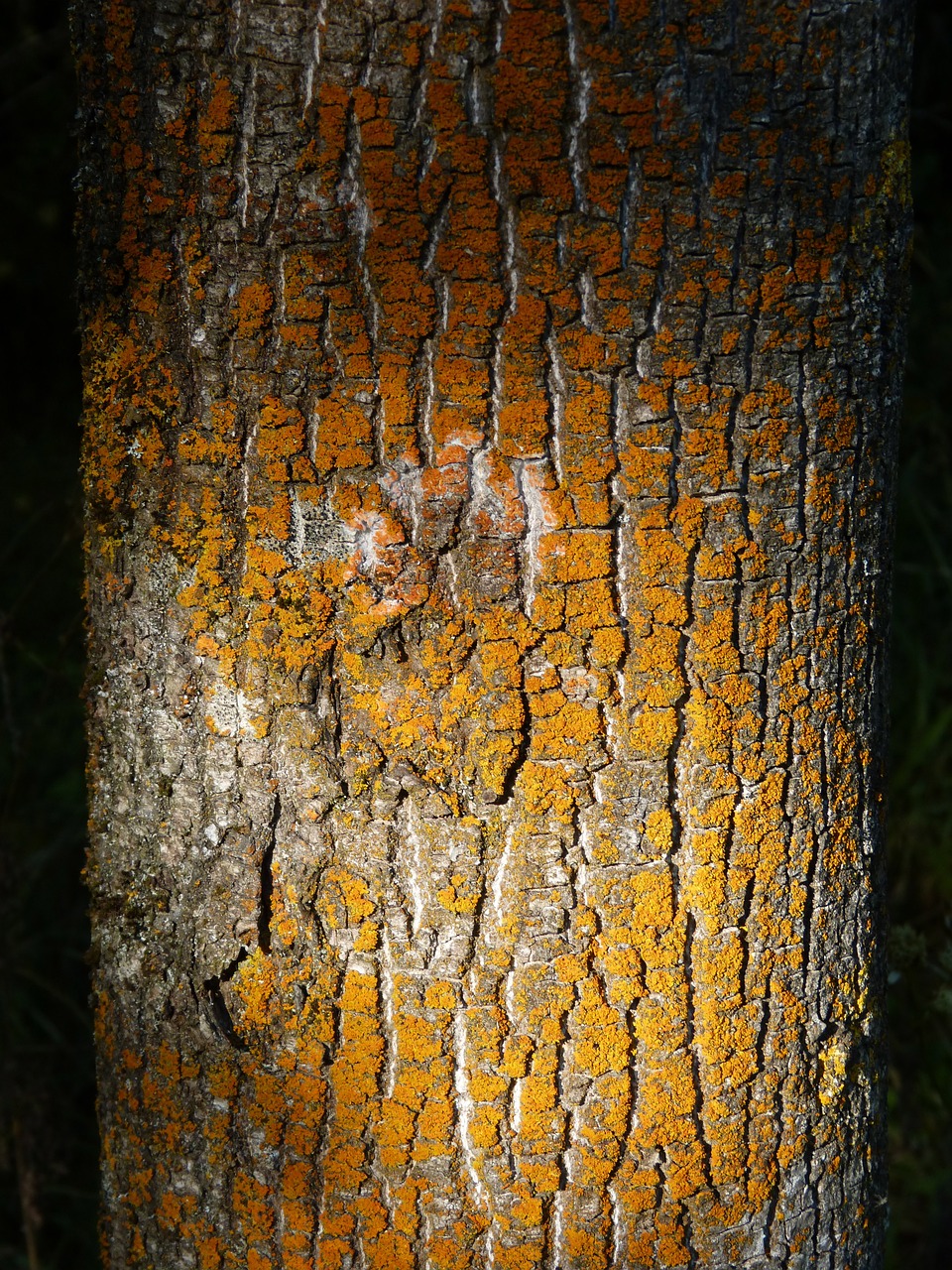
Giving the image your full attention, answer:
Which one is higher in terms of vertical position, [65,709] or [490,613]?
[490,613]

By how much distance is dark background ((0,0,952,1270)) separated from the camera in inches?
95.4

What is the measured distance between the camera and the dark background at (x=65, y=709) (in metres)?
2.42

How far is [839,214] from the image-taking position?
3.27 ft

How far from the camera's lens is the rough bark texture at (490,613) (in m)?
0.95

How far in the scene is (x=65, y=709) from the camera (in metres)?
3.02

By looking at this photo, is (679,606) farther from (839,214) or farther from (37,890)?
(37,890)

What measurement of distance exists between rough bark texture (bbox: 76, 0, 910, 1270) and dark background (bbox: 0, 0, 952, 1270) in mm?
1087

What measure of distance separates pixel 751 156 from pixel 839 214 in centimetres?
10

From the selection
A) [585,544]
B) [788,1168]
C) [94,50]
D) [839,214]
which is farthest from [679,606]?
[94,50]

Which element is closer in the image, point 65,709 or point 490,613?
point 490,613

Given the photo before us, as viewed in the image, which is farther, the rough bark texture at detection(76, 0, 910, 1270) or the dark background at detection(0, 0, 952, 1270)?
the dark background at detection(0, 0, 952, 1270)

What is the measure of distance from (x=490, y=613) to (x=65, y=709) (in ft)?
7.60

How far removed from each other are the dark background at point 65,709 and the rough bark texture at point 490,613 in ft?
3.57

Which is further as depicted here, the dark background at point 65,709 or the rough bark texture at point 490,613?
the dark background at point 65,709
